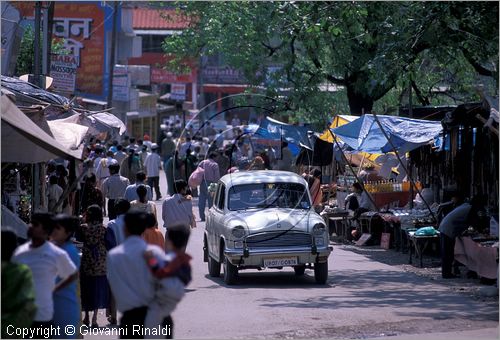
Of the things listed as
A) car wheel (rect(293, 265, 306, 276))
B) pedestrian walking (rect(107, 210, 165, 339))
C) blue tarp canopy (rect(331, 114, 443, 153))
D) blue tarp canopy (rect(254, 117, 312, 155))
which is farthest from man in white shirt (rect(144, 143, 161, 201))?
pedestrian walking (rect(107, 210, 165, 339))

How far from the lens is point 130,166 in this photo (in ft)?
104

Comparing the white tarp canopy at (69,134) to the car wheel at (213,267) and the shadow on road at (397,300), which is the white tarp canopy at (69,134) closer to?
the shadow on road at (397,300)

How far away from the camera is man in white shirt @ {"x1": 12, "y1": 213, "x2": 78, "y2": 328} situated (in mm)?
8492

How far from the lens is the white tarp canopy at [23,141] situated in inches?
401

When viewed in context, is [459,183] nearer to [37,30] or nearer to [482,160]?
[482,160]

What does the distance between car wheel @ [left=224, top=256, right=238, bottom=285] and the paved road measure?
17 cm

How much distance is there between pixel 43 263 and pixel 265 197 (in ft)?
29.9

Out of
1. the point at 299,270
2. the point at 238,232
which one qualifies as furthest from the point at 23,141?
the point at 299,270

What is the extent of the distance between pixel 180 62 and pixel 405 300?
25.2 meters

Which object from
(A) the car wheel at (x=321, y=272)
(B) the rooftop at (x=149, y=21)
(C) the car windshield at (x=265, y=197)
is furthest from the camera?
(B) the rooftop at (x=149, y=21)

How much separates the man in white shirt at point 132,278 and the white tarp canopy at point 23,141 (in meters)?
2.37

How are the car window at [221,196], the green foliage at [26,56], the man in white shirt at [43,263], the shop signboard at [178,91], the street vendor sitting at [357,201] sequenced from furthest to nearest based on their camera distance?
1. the shop signboard at [178,91]
2. the green foliage at [26,56]
3. the street vendor sitting at [357,201]
4. the car window at [221,196]
5. the man in white shirt at [43,263]

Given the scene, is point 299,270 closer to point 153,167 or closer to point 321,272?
point 321,272

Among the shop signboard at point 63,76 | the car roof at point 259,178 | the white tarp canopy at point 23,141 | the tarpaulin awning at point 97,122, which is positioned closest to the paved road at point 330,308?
the car roof at point 259,178
